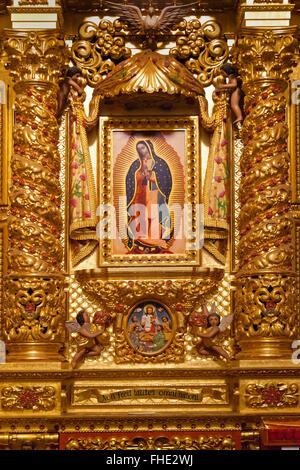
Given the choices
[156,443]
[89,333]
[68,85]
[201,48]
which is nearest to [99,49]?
[68,85]

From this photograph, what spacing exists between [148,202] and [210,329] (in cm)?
161

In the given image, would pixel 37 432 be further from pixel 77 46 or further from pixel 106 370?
pixel 77 46

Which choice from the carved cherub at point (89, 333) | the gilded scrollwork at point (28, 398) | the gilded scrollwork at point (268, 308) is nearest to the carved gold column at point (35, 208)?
the carved cherub at point (89, 333)

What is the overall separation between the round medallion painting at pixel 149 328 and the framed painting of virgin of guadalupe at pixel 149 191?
515 millimetres

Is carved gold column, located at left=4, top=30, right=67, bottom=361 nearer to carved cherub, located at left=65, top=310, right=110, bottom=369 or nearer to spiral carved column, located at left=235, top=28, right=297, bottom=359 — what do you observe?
carved cherub, located at left=65, top=310, right=110, bottom=369

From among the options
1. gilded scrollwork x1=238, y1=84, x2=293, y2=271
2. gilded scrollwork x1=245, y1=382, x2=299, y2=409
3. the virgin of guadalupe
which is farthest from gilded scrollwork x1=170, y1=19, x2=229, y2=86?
gilded scrollwork x1=245, y1=382, x2=299, y2=409

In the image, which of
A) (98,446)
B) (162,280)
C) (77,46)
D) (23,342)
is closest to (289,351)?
(162,280)

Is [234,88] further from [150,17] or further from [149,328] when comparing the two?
[149,328]

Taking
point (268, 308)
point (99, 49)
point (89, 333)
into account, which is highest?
point (99, 49)

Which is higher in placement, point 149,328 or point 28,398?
point 149,328

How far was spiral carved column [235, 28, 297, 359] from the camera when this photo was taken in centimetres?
887

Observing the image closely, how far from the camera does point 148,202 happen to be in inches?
382

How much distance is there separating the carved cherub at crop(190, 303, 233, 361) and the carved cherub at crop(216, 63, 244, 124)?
2.22m

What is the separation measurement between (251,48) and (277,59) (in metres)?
0.30
